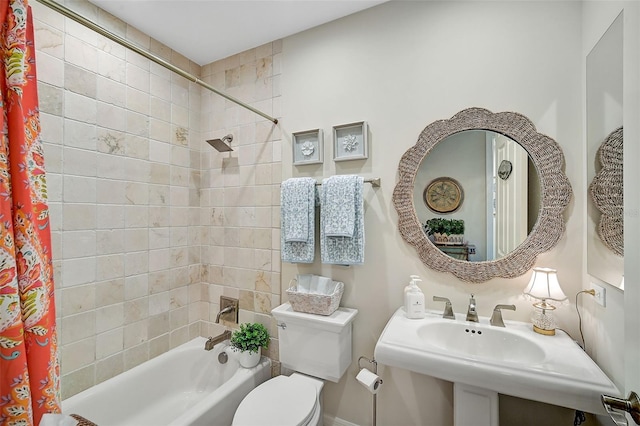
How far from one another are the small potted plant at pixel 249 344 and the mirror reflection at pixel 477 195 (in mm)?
1232

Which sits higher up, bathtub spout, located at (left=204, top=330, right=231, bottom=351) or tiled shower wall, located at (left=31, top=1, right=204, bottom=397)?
tiled shower wall, located at (left=31, top=1, right=204, bottom=397)

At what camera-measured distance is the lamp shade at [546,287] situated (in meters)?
1.22

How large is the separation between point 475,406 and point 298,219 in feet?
3.93

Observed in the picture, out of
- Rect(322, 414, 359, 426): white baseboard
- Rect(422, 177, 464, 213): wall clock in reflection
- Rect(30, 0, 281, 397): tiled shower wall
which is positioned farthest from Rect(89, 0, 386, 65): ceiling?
Rect(322, 414, 359, 426): white baseboard

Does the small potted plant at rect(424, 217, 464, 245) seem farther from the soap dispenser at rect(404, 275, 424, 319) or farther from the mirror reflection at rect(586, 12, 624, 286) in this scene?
the mirror reflection at rect(586, 12, 624, 286)

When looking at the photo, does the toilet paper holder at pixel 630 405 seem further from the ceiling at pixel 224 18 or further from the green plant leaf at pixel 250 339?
the ceiling at pixel 224 18

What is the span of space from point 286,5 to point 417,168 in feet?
3.93

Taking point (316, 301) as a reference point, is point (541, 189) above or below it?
above

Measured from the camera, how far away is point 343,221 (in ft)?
5.18

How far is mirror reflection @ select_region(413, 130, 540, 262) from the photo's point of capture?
1.39m

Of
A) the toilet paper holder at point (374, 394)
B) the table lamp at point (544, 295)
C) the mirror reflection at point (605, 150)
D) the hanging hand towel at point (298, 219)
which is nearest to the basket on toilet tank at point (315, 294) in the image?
the hanging hand towel at point (298, 219)

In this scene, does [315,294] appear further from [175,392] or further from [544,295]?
[175,392]

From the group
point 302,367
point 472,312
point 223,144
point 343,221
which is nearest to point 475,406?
point 472,312

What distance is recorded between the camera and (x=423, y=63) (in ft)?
5.14
